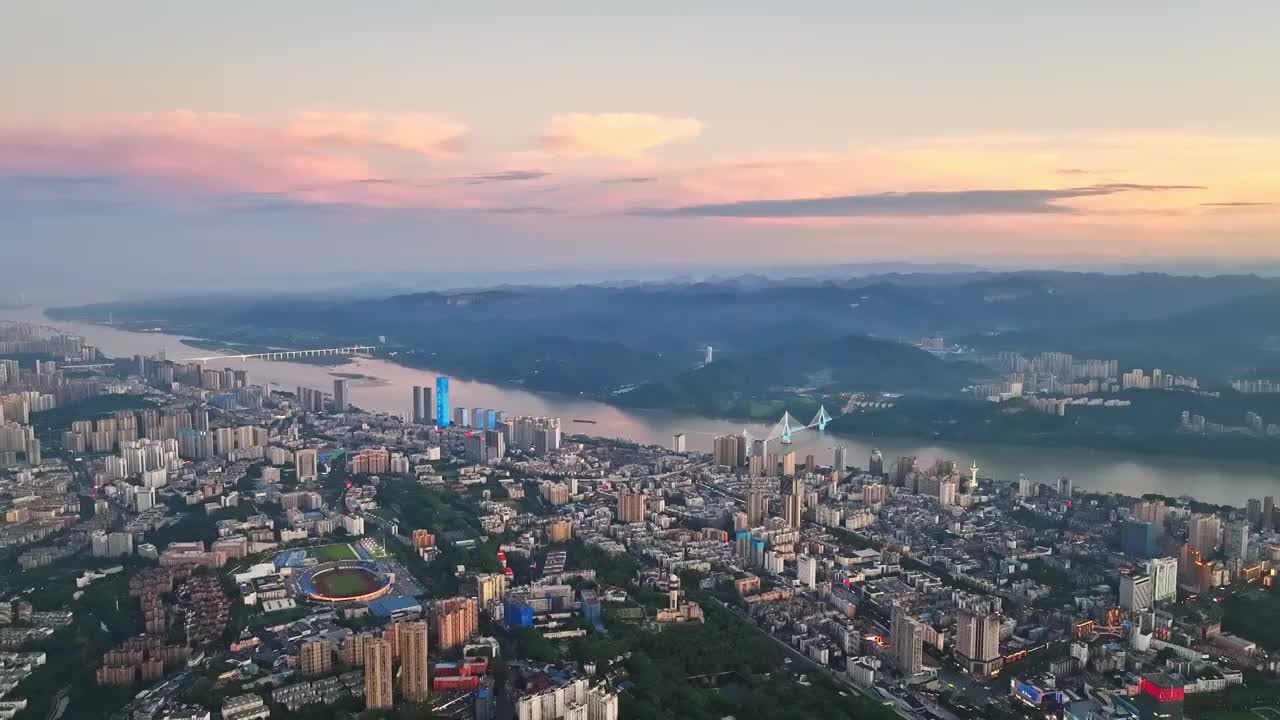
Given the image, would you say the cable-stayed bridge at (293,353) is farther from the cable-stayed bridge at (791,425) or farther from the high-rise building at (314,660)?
the high-rise building at (314,660)

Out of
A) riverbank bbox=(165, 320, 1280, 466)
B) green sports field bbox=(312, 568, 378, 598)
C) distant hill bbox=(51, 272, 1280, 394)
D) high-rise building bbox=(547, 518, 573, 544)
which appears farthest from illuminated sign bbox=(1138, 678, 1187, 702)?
distant hill bbox=(51, 272, 1280, 394)

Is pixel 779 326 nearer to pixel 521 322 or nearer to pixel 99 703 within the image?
pixel 521 322

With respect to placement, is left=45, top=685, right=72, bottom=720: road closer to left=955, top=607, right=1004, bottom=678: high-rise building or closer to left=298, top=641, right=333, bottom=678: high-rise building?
left=298, top=641, right=333, bottom=678: high-rise building

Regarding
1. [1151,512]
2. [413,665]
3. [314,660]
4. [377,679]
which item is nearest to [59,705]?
[314,660]

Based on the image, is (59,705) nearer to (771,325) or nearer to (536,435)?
(536,435)

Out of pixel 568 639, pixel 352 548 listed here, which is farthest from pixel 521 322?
pixel 568 639
